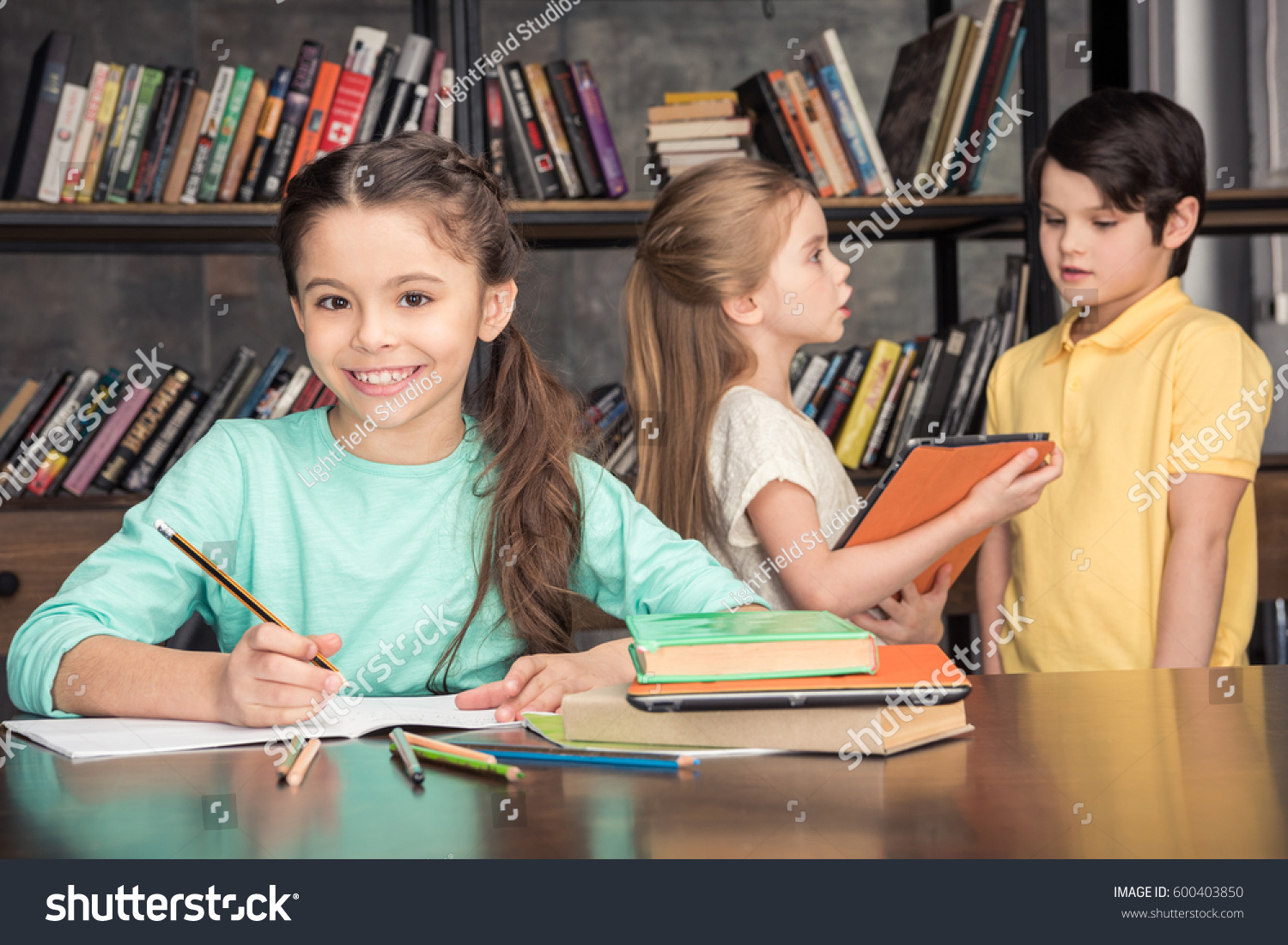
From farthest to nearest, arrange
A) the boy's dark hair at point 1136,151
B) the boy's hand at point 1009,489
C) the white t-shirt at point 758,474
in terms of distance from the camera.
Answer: the boy's dark hair at point 1136,151, the white t-shirt at point 758,474, the boy's hand at point 1009,489

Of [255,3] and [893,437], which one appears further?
[255,3]

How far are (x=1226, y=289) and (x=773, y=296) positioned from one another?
65.2 inches

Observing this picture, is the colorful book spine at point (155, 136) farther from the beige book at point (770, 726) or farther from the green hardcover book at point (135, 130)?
the beige book at point (770, 726)

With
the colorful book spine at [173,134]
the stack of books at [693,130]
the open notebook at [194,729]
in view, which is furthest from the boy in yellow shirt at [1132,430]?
the colorful book spine at [173,134]

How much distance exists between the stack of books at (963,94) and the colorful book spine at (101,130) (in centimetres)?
151

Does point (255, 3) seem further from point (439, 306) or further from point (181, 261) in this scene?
point (439, 306)

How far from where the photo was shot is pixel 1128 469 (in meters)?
1.55

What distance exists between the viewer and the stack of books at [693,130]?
2.25 meters

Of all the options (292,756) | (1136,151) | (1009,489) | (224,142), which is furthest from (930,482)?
(224,142)

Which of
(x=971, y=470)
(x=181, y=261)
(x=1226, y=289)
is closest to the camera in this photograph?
(x=971, y=470)

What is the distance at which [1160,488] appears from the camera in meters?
1.51

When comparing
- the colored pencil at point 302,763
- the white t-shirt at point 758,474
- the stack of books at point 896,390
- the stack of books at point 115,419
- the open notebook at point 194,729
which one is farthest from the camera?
the stack of books at point 896,390

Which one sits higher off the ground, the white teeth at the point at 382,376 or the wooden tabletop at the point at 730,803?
the white teeth at the point at 382,376

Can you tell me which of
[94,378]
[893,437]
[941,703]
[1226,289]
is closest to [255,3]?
[94,378]
